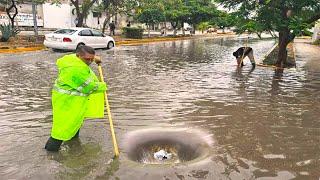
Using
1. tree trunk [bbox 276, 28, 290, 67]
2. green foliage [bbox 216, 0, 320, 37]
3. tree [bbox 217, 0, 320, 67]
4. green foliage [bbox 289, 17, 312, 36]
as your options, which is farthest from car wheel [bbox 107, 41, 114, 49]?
green foliage [bbox 289, 17, 312, 36]

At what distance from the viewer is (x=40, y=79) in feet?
36.2

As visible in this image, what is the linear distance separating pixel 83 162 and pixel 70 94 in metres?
0.94

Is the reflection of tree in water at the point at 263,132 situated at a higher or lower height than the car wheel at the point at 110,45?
lower

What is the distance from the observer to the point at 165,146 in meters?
5.83

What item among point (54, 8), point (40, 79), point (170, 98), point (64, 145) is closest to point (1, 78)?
point (40, 79)

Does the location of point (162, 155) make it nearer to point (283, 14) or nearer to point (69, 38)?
point (283, 14)

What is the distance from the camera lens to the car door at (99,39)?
2095cm

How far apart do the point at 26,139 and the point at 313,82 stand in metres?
9.55

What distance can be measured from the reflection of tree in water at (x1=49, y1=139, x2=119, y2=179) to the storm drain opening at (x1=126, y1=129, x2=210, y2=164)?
1.42ft

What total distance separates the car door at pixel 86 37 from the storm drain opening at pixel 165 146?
14358mm

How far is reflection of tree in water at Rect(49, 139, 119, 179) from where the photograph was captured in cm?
459

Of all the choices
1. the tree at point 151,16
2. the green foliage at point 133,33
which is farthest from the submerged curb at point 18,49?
the tree at point 151,16

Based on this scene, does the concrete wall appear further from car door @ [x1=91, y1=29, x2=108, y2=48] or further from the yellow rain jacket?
the yellow rain jacket

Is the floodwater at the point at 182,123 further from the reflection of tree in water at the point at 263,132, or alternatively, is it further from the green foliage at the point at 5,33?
the green foliage at the point at 5,33
